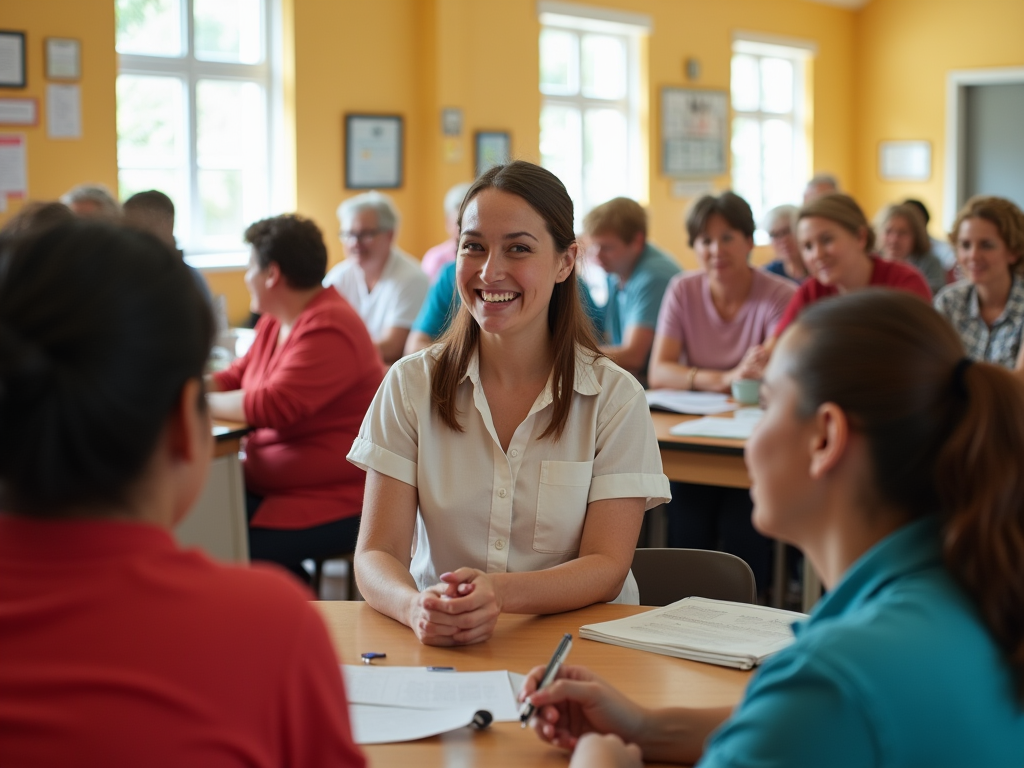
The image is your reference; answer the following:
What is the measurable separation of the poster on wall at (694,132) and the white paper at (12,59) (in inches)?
239

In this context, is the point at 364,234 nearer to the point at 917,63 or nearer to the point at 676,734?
the point at 676,734

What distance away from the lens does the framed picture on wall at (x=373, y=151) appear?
24.5 feet

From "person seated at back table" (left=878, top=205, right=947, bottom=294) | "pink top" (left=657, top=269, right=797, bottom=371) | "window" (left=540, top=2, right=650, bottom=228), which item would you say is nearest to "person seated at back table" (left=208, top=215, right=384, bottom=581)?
"pink top" (left=657, top=269, right=797, bottom=371)

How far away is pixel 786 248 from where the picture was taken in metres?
6.27

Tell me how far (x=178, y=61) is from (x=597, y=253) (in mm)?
3313

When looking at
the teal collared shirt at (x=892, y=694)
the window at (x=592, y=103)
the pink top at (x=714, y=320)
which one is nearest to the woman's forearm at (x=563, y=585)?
the teal collared shirt at (x=892, y=694)

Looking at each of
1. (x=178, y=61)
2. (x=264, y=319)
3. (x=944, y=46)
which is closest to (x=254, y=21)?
(x=178, y=61)

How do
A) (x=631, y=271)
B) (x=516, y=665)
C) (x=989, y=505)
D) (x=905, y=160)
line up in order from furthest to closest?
(x=905, y=160) < (x=631, y=271) < (x=516, y=665) < (x=989, y=505)

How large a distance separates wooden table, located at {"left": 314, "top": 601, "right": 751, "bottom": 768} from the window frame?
9905mm

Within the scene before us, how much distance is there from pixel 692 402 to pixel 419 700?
252cm

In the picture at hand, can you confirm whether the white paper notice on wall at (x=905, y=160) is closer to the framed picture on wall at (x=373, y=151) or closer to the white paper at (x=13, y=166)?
the framed picture on wall at (x=373, y=151)

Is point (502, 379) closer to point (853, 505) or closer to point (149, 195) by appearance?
point (853, 505)

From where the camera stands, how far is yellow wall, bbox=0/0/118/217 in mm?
5602

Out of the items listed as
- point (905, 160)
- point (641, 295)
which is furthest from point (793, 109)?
point (641, 295)
